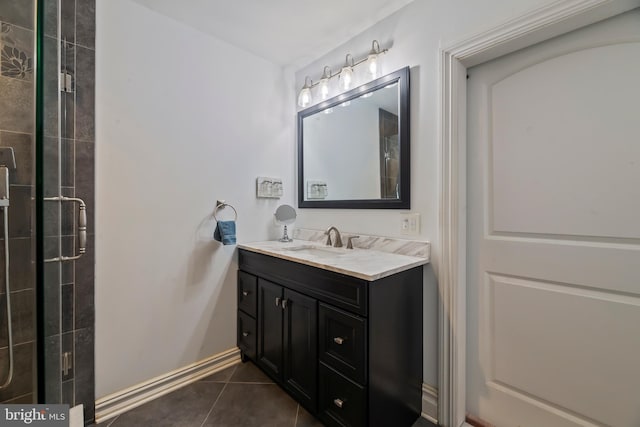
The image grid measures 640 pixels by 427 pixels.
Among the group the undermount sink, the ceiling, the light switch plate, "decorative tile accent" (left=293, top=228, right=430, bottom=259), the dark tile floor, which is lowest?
the dark tile floor

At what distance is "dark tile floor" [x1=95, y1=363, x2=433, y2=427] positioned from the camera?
140 centimetres

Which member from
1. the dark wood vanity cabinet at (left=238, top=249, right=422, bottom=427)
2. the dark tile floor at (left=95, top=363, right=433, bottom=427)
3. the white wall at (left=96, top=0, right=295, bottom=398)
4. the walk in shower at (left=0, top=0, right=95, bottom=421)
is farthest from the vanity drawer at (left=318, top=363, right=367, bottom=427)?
the walk in shower at (left=0, top=0, right=95, bottom=421)

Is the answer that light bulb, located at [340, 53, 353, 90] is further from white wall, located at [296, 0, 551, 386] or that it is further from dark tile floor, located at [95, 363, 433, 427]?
dark tile floor, located at [95, 363, 433, 427]

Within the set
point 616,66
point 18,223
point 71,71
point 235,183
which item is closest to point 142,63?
point 71,71

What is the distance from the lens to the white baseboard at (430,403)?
1405 mm

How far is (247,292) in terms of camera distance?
1.91 metres

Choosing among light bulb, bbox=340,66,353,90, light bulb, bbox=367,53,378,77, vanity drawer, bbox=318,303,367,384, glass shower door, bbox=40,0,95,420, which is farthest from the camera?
light bulb, bbox=340,66,353,90

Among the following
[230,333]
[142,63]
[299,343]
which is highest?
[142,63]

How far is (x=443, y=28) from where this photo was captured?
1417mm

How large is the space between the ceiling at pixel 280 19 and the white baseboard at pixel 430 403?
2.22 metres

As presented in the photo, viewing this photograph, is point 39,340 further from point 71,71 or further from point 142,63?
point 142,63

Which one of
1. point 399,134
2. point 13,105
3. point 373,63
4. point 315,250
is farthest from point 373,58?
point 13,105

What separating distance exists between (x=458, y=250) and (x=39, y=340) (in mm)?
1772

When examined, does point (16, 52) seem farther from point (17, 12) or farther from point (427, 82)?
point (427, 82)
